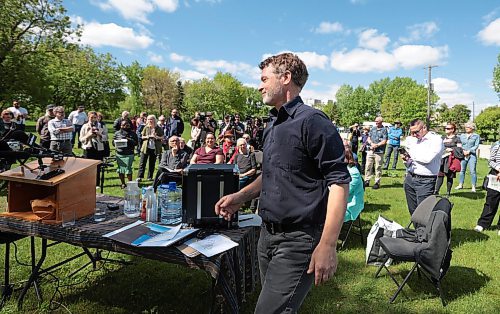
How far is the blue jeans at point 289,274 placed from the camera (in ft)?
5.63

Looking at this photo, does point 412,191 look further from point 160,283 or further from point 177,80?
point 177,80

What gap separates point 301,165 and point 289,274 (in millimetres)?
549

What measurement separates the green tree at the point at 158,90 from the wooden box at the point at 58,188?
5555 centimetres

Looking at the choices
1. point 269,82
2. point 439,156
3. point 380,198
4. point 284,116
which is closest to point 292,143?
point 284,116

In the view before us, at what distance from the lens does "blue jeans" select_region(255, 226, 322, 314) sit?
1715 mm

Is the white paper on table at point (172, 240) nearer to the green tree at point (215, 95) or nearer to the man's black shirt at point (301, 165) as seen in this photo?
the man's black shirt at point (301, 165)

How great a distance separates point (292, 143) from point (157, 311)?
225 cm

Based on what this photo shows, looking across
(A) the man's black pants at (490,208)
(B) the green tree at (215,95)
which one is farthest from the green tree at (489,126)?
(B) the green tree at (215,95)

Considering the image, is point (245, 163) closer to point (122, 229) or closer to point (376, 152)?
point (122, 229)

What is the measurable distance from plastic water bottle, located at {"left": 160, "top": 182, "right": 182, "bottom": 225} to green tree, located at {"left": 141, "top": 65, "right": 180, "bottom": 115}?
55.7 meters

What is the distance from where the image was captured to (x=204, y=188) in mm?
2410

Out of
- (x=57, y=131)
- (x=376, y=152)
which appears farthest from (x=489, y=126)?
(x=57, y=131)

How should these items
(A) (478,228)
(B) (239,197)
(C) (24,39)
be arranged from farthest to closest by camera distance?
(C) (24,39) → (A) (478,228) → (B) (239,197)

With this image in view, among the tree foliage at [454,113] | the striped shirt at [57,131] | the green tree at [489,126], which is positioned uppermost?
the tree foliage at [454,113]
